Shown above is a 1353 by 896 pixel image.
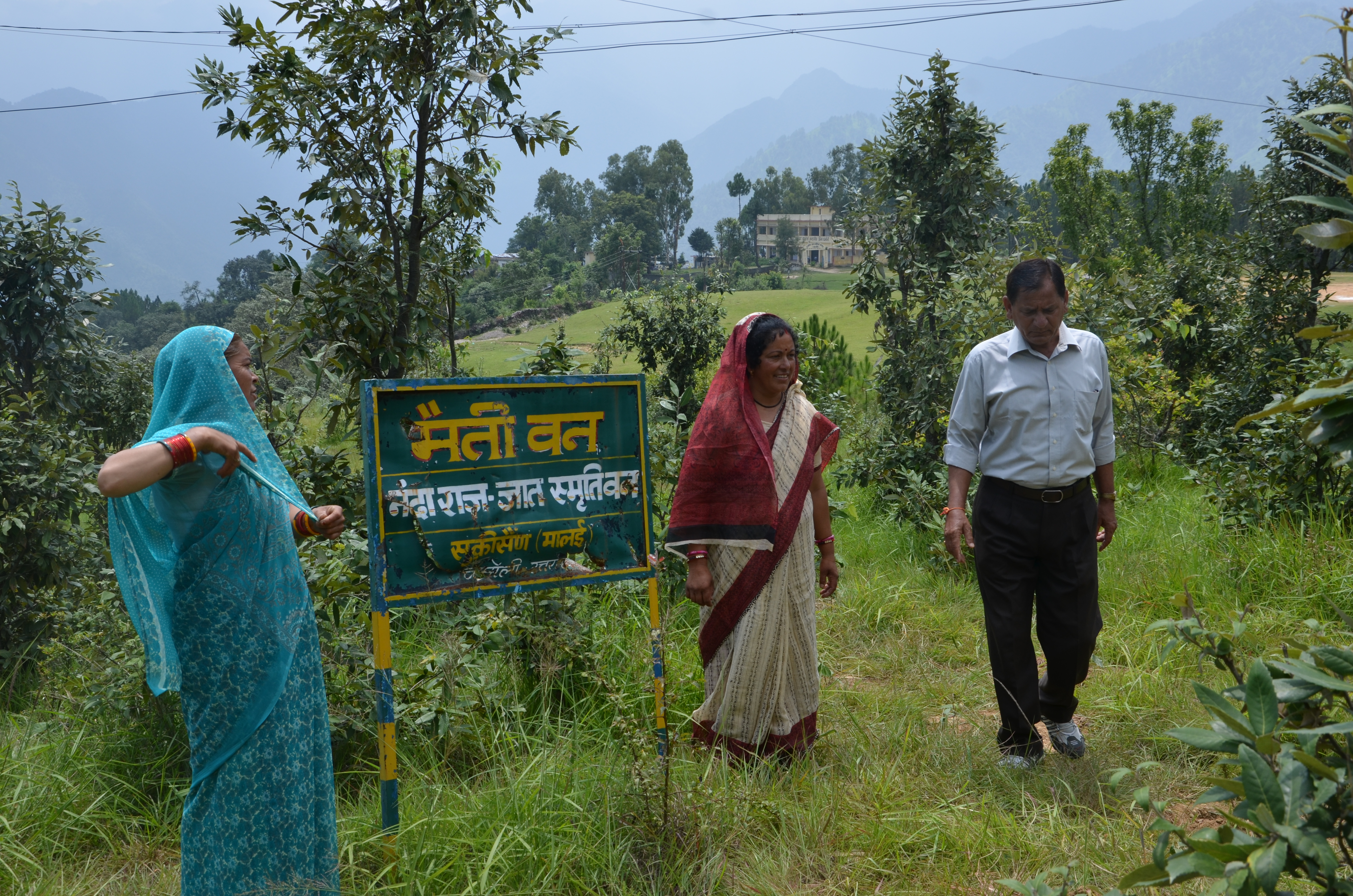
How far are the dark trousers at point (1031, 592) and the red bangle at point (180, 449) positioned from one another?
7.74 ft

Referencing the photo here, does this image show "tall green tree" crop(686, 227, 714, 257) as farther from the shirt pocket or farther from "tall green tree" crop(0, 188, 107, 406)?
the shirt pocket

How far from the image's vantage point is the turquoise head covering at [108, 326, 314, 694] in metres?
2.08

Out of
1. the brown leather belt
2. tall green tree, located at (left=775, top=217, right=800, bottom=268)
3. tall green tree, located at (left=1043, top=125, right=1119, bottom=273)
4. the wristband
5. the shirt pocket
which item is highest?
tall green tree, located at (left=775, top=217, right=800, bottom=268)

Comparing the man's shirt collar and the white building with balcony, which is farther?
the white building with balcony

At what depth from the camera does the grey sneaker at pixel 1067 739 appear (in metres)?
3.11

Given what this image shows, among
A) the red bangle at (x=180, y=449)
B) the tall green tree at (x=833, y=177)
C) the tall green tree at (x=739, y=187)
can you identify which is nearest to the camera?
the red bangle at (x=180, y=449)

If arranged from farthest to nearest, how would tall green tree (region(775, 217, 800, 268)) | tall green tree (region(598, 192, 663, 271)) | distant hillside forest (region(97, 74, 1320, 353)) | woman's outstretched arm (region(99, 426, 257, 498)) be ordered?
tall green tree (region(775, 217, 800, 268)) < tall green tree (region(598, 192, 663, 271)) < distant hillside forest (region(97, 74, 1320, 353)) < woman's outstretched arm (region(99, 426, 257, 498))

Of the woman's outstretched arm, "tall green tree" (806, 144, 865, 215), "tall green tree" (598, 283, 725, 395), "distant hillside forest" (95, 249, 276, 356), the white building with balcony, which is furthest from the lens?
"tall green tree" (806, 144, 865, 215)

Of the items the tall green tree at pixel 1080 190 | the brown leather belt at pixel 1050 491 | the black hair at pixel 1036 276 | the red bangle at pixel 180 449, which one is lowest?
the brown leather belt at pixel 1050 491

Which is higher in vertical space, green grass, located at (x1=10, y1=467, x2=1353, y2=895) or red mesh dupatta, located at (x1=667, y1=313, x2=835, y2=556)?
red mesh dupatta, located at (x1=667, y1=313, x2=835, y2=556)

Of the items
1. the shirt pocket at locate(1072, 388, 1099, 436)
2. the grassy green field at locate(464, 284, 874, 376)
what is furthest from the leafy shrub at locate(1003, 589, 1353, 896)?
the grassy green field at locate(464, 284, 874, 376)

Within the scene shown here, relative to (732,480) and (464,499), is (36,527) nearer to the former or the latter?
(464,499)

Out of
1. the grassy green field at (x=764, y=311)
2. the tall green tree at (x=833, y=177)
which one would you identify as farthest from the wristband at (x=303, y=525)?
the tall green tree at (x=833, y=177)

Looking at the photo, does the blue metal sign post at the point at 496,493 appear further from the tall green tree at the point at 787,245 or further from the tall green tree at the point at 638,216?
the tall green tree at the point at 787,245
